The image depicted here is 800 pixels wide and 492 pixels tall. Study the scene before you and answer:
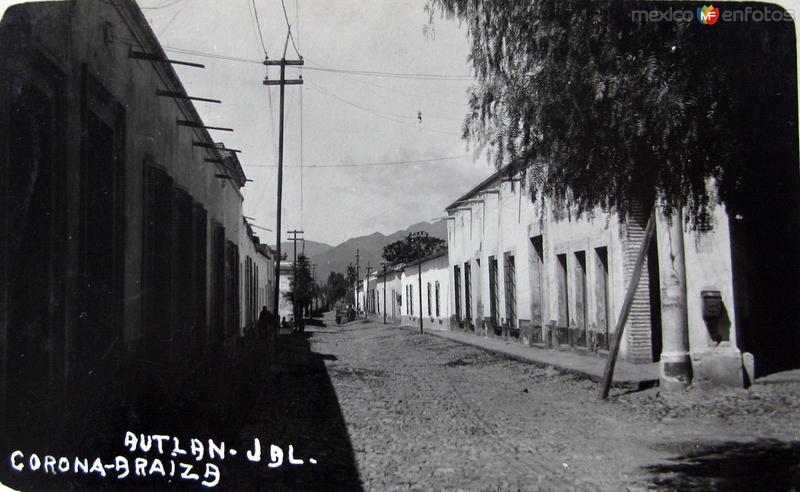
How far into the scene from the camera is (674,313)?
8.74 meters

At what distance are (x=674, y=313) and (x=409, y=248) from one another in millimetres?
60626

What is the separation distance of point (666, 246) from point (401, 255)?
63.0m

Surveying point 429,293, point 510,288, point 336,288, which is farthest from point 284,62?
point 336,288

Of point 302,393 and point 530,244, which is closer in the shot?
point 302,393

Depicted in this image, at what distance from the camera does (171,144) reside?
9641 mm

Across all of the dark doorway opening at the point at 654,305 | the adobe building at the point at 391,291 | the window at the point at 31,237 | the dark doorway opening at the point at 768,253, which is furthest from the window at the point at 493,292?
the adobe building at the point at 391,291

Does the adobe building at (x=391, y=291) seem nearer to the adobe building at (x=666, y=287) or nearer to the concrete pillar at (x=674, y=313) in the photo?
the adobe building at (x=666, y=287)

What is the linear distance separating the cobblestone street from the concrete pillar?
32 centimetres

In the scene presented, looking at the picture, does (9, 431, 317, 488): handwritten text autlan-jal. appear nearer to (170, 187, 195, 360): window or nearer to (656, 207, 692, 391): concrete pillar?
(170, 187, 195, 360): window

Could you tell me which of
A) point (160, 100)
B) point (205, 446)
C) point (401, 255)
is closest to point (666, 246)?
point (205, 446)

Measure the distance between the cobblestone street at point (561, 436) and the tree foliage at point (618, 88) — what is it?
7.08 feet

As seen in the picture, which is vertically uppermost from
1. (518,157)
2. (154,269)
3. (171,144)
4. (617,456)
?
(171,144)

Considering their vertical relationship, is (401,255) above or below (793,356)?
above

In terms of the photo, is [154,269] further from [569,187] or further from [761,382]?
[761,382]
